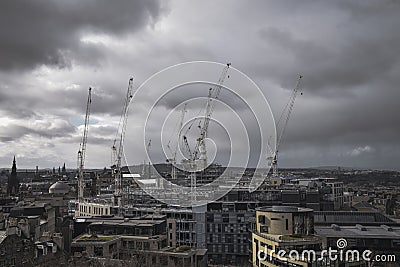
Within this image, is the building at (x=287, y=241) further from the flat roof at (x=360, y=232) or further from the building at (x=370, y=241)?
the flat roof at (x=360, y=232)

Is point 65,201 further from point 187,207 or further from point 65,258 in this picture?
point 65,258

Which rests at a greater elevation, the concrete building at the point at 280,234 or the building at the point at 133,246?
the concrete building at the point at 280,234

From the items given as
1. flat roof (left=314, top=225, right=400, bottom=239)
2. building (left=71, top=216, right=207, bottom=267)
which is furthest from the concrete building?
building (left=71, top=216, right=207, bottom=267)

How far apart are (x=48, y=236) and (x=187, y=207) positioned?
12.6m

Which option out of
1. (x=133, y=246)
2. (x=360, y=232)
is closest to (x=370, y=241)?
(x=360, y=232)

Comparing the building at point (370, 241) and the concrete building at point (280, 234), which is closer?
the concrete building at point (280, 234)

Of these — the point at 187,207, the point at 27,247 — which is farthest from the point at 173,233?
the point at 27,247

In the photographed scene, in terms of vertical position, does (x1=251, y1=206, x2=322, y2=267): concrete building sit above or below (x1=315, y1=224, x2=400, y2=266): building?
above

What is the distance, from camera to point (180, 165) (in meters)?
59.5

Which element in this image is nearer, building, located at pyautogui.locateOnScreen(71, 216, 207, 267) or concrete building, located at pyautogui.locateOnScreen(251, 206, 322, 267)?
concrete building, located at pyautogui.locateOnScreen(251, 206, 322, 267)

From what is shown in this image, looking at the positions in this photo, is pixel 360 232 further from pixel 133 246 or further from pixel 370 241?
pixel 133 246

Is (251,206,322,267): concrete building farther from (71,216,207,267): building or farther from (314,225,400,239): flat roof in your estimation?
(71,216,207,267): building

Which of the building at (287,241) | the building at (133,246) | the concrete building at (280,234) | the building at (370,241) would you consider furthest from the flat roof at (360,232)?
the building at (133,246)

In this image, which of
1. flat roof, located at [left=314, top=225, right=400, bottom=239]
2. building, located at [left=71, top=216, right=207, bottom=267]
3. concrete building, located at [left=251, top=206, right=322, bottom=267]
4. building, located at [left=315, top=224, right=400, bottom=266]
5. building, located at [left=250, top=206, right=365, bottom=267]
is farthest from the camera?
flat roof, located at [left=314, top=225, right=400, bottom=239]
